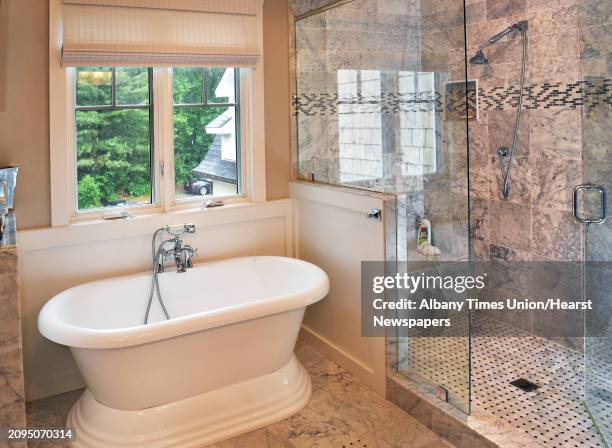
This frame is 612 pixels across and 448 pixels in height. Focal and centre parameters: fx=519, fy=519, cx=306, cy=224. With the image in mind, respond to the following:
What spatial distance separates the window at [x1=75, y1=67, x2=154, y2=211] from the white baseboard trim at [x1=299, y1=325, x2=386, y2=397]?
4.53 ft

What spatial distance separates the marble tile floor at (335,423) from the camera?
96.7 inches

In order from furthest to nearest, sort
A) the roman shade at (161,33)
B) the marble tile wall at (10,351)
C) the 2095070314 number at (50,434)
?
the roman shade at (161,33)
the 2095070314 number at (50,434)
the marble tile wall at (10,351)

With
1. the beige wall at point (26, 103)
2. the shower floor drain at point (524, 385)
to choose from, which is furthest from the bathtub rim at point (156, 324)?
the shower floor drain at point (524, 385)

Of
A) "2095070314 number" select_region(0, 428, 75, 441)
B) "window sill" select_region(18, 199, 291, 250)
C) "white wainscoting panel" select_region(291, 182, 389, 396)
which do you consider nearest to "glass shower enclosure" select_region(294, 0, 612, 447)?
"white wainscoting panel" select_region(291, 182, 389, 396)

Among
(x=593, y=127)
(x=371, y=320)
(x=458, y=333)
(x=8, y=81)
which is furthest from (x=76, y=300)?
(x=593, y=127)

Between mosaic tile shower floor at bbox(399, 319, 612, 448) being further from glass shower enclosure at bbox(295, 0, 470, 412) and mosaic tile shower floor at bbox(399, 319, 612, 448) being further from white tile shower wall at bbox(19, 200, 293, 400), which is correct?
white tile shower wall at bbox(19, 200, 293, 400)

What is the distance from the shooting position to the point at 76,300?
2688 mm

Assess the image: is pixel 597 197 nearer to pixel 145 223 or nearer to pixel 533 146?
pixel 533 146

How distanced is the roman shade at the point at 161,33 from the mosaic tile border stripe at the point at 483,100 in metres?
0.50

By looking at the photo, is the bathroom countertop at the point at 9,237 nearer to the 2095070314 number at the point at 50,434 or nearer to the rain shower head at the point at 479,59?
the 2095070314 number at the point at 50,434

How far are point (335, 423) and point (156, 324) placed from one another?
1.04 m

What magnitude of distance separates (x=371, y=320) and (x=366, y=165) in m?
0.88

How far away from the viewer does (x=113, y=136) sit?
3.08m

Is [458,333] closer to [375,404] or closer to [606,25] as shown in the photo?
[375,404]
